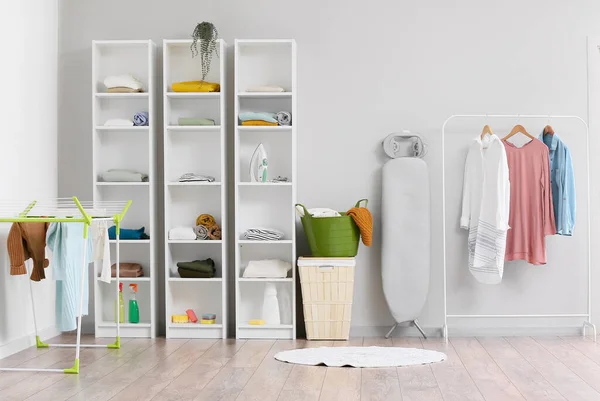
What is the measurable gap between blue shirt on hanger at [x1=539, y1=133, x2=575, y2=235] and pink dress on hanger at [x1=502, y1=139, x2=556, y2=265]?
6 cm

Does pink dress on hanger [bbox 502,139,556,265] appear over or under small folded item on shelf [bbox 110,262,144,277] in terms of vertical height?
over

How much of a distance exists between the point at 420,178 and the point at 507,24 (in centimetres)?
139

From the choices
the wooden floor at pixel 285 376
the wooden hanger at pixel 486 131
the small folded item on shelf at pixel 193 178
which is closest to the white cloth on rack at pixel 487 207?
the wooden hanger at pixel 486 131

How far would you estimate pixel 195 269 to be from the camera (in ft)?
19.9

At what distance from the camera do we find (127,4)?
21.1ft

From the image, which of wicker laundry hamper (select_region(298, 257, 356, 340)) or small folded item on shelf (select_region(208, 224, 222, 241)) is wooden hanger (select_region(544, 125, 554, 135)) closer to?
wicker laundry hamper (select_region(298, 257, 356, 340))

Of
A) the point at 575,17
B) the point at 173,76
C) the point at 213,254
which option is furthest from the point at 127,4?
the point at 575,17

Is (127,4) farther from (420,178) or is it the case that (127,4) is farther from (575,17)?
(575,17)

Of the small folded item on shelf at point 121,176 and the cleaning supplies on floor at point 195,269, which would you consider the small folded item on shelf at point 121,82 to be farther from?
the cleaning supplies on floor at point 195,269

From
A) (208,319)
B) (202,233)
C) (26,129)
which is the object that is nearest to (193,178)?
(202,233)

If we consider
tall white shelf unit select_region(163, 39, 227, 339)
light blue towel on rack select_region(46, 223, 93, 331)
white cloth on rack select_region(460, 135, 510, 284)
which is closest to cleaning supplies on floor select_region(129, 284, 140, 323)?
tall white shelf unit select_region(163, 39, 227, 339)

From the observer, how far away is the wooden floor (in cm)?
413

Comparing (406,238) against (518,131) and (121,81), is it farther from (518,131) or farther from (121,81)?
(121,81)

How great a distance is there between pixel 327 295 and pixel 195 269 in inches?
39.4
